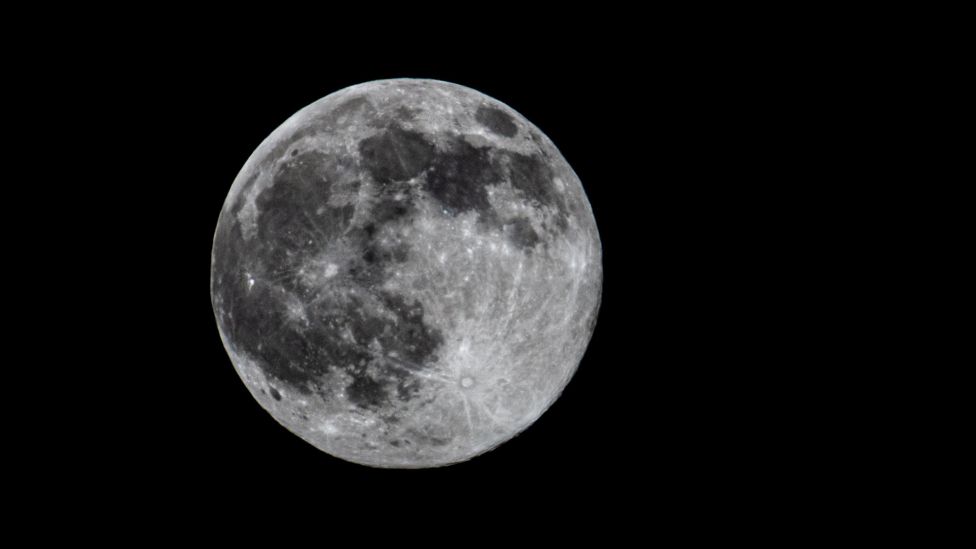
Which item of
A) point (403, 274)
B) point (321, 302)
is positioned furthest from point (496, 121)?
point (321, 302)

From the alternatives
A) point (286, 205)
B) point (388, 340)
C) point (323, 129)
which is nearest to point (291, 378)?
point (388, 340)

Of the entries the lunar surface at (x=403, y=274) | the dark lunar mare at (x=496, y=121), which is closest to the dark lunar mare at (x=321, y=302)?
the lunar surface at (x=403, y=274)

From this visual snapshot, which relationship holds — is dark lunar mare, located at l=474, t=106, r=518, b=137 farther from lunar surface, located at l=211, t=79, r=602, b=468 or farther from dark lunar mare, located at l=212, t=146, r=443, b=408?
dark lunar mare, located at l=212, t=146, r=443, b=408

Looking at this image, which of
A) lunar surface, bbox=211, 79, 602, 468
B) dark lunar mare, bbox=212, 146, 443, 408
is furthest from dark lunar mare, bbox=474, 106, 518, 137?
dark lunar mare, bbox=212, 146, 443, 408

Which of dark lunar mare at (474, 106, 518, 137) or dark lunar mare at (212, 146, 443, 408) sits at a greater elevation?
dark lunar mare at (474, 106, 518, 137)

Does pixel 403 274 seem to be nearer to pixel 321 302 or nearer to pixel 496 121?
pixel 321 302

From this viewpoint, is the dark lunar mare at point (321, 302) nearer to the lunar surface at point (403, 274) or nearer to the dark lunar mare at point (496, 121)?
the lunar surface at point (403, 274)

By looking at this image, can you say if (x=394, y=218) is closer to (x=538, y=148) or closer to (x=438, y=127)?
(x=438, y=127)
